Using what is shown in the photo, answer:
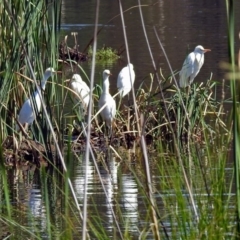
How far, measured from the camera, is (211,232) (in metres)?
2.57

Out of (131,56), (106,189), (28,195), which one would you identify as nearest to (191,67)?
(28,195)

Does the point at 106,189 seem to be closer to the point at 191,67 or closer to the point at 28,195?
the point at 28,195

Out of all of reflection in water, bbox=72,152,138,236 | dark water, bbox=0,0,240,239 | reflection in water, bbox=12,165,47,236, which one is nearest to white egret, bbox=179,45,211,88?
dark water, bbox=0,0,240,239

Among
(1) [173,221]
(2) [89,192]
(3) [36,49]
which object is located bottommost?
(2) [89,192]

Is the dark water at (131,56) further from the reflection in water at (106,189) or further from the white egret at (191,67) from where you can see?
the white egret at (191,67)

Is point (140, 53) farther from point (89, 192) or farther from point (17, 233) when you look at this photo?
point (17, 233)

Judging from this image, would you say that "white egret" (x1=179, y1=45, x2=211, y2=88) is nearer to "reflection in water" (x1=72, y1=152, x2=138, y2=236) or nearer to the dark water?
the dark water

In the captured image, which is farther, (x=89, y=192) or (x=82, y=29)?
(x=82, y=29)

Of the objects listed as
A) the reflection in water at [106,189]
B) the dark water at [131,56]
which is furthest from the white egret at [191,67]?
the reflection in water at [106,189]

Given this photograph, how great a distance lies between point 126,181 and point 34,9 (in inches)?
59.0

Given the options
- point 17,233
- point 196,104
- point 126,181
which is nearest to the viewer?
point 17,233

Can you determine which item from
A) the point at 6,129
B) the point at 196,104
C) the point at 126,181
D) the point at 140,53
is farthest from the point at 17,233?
the point at 140,53

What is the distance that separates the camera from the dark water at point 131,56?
4.88 meters

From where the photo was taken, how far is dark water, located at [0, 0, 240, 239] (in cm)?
488
